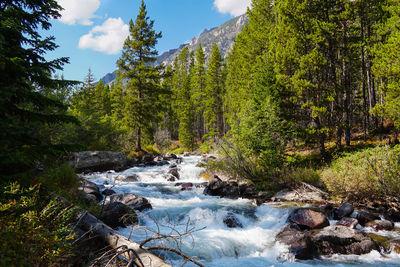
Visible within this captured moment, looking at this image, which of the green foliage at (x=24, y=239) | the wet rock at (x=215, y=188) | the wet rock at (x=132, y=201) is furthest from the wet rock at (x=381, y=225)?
the green foliage at (x=24, y=239)

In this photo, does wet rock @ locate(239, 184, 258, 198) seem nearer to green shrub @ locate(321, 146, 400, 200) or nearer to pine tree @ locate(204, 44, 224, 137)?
green shrub @ locate(321, 146, 400, 200)

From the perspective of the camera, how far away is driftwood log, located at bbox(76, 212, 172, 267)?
3.01 meters

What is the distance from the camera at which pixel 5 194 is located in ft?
8.68

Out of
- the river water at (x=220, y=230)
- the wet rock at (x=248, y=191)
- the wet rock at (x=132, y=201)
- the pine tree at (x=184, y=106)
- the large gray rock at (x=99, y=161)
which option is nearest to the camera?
the river water at (x=220, y=230)

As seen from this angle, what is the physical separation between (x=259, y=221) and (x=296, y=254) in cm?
277

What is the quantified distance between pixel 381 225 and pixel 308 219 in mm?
2459

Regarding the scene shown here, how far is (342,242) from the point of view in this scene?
6.74m

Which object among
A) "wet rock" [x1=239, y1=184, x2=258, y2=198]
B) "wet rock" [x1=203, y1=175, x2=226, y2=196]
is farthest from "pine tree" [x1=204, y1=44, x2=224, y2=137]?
"wet rock" [x1=239, y1=184, x2=258, y2=198]

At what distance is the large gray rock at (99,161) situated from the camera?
1675 centimetres

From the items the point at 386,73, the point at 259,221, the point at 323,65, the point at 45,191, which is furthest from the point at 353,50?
the point at 45,191

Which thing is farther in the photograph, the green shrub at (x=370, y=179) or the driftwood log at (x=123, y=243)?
the green shrub at (x=370, y=179)

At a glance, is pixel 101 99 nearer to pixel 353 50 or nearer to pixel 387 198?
pixel 353 50

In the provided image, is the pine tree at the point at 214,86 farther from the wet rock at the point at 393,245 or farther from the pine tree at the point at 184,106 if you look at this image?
the wet rock at the point at 393,245

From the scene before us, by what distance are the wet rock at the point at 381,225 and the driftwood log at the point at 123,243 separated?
27.8 feet
